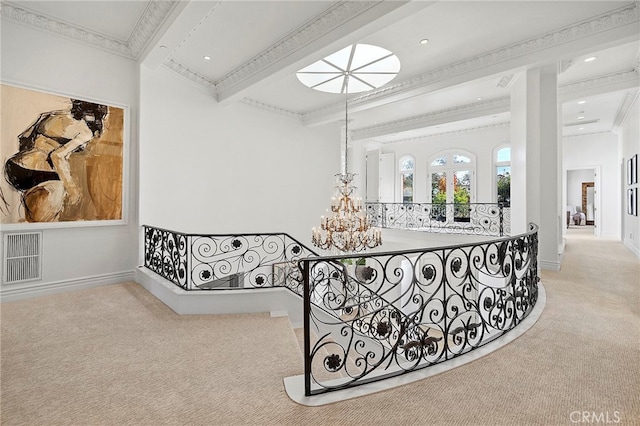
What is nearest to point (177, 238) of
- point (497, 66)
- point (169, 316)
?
point (169, 316)

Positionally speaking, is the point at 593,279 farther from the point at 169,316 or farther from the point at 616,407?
the point at 169,316

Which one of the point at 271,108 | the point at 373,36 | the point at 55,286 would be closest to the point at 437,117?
the point at 271,108

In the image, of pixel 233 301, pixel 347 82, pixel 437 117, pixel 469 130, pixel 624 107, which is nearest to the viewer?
pixel 233 301

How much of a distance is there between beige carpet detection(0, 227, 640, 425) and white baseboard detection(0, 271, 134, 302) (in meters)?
0.27

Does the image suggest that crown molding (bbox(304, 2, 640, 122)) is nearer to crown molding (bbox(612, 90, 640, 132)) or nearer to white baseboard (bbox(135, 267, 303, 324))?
crown molding (bbox(612, 90, 640, 132))

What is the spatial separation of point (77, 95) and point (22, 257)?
2.43 m

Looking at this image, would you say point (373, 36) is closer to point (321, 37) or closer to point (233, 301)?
point (321, 37)

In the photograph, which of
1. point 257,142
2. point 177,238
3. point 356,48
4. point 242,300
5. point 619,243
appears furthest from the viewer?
point 619,243

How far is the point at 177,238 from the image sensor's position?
4359 millimetres

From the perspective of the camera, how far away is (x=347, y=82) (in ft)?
20.2

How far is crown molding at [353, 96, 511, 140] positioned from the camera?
7.86m

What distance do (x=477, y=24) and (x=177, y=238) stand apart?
5015 mm

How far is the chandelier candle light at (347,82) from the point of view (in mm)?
5309

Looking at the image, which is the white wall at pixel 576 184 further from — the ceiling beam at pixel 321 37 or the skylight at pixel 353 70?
the ceiling beam at pixel 321 37
